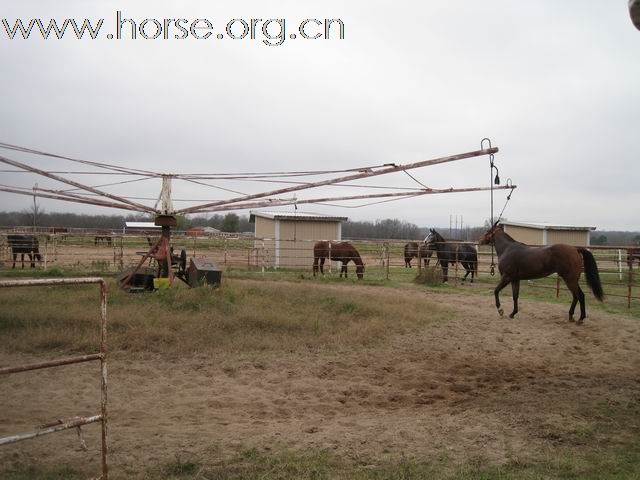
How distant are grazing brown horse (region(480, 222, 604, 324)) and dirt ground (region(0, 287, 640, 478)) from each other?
5.88 feet

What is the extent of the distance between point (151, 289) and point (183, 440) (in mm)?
6992

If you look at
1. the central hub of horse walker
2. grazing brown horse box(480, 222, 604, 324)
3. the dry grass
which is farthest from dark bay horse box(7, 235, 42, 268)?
grazing brown horse box(480, 222, 604, 324)

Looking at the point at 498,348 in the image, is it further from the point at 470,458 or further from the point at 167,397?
the point at 167,397

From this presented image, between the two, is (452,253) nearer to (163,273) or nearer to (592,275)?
(592,275)

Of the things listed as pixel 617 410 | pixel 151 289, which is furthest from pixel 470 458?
pixel 151 289

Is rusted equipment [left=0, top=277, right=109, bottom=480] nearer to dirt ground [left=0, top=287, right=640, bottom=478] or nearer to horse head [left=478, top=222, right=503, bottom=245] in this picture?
dirt ground [left=0, top=287, right=640, bottom=478]

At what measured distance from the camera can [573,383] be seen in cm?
555

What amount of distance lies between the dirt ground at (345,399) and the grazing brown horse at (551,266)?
5.88 feet

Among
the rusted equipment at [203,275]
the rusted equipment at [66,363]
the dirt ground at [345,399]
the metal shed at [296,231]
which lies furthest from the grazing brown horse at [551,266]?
the metal shed at [296,231]

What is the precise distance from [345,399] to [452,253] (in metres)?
13.4

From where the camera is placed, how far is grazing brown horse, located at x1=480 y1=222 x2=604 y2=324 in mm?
9891

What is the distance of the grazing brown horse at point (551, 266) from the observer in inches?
389

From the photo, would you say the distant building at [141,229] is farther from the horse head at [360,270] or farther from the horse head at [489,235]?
the horse head at [489,235]

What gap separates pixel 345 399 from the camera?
5336 mm
